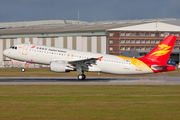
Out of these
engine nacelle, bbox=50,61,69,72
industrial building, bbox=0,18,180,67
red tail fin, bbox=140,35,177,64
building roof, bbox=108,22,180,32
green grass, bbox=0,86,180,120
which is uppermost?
building roof, bbox=108,22,180,32

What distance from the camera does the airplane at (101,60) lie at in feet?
125

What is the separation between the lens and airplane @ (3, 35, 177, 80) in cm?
3803

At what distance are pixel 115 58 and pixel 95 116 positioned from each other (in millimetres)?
25449

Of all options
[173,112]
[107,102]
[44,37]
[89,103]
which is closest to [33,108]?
[89,103]

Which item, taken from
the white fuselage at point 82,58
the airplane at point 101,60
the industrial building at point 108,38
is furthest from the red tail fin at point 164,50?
the industrial building at point 108,38

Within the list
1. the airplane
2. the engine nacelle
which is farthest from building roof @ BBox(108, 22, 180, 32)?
the engine nacelle

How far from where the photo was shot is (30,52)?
1534 inches

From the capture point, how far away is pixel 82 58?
38.9 m

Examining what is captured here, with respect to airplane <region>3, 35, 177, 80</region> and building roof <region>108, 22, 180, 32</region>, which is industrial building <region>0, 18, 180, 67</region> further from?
airplane <region>3, 35, 177, 80</region>

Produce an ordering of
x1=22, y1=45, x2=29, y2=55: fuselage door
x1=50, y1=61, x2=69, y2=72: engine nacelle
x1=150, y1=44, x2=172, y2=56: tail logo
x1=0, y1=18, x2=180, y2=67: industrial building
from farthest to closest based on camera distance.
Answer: x1=0, y1=18, x2=180, y2=67: industrial building < x1=22, y1=45, x2=29, y2=55: fuselage door < x1=150, y1=44, x2=172, y2=56: tail logo < x1=50, y1=61, x2=69, y2=72: engine nacelle

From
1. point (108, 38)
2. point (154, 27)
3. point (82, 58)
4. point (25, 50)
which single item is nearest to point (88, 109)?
point (82, 58)

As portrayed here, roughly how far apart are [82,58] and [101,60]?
279 cm

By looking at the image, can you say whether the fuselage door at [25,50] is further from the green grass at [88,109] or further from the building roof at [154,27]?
the building roof at [154,27]

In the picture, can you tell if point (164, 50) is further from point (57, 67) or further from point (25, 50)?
point (25, 50)
